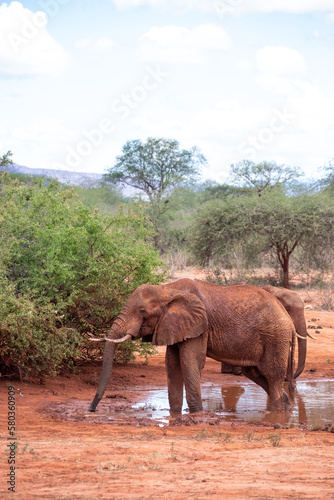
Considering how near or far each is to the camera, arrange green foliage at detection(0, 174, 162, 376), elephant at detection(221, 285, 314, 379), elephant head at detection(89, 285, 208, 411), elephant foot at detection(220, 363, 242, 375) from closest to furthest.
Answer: elephant head at detection(89, 285, 208, 411) → green foliage at detection(0, 174, 162, 376) → elephant at detection(221, 285, 314, 379) → elephant foot at detection(220, 363, 242, 375)

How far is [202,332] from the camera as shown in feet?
27.5

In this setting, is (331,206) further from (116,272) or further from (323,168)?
(116,272)

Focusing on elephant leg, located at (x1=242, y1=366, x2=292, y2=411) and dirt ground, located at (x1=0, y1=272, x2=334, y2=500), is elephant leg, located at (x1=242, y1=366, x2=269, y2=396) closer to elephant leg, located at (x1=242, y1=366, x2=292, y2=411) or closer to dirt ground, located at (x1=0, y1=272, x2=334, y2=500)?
elephant leg, located at (x1=242, y1=366, x2=292, y2=411)

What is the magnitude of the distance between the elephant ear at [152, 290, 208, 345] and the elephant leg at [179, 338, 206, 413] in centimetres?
19

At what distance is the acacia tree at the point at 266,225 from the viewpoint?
23422 millimetres

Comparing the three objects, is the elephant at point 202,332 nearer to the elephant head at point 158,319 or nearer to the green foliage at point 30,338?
the elephant head at point 158,319

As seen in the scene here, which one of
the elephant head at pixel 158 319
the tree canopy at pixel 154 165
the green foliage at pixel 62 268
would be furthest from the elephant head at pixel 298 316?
the tree canopy at pixel 154 165

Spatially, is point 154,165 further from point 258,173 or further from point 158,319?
point 158,319

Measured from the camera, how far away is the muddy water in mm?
8766

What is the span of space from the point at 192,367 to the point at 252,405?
1.99 meters

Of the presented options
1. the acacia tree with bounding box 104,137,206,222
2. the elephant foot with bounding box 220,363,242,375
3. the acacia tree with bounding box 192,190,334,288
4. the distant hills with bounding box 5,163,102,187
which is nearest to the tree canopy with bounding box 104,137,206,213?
the acacia tree with bounding box 104,137,206,222

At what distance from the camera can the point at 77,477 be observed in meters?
4.89

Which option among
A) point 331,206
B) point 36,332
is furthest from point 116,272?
point 331,206

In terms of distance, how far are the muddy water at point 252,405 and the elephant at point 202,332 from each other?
310 mm
